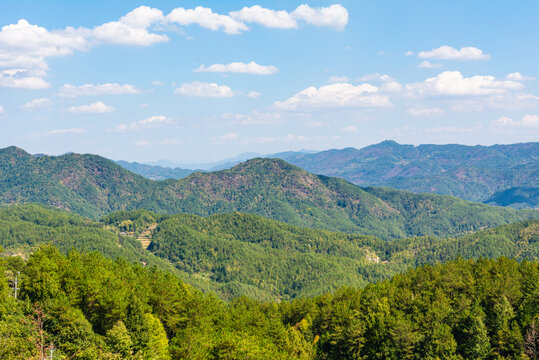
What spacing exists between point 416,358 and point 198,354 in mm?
55653

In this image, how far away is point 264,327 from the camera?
347 ft

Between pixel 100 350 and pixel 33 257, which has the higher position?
pixel 33 257

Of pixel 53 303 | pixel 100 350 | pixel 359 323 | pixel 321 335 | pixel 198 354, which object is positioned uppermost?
pixel 53 303

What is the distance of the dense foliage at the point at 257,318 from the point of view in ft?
224

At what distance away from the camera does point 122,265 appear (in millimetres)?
112938

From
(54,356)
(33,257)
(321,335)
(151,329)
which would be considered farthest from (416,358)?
(33,257)

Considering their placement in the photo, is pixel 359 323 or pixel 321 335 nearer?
pixel 359 323

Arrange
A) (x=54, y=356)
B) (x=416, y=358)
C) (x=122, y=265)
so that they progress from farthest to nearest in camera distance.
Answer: (x=122, y=265) → (x=416, y=358) → (x=54, y=356)

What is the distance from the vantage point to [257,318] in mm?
108312

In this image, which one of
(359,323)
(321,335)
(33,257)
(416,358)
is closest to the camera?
(33,257)

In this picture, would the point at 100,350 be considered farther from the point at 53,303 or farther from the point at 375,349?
the point at 375,349

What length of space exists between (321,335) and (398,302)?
24582mm

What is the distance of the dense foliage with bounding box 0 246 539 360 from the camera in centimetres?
6825

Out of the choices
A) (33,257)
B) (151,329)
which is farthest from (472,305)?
(33,257)
